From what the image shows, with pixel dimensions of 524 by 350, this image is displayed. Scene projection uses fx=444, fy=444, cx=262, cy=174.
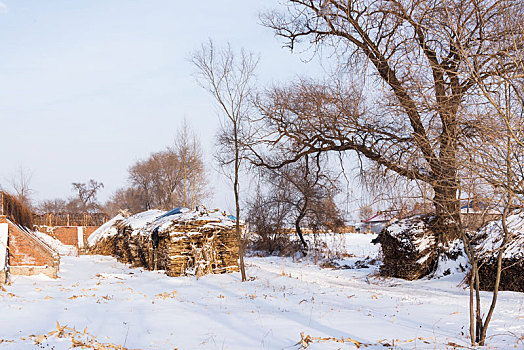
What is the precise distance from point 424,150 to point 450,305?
4.54m

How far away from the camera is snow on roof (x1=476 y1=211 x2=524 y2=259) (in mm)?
8812

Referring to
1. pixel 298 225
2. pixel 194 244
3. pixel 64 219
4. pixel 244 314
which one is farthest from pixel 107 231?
pixel 244 314

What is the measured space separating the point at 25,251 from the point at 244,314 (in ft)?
Answer: 23.7

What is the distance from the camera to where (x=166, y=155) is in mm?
45469

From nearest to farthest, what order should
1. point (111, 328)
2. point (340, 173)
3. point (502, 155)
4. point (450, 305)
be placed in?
point (502, 155), point (111, 328), point (450, 305), point (340, 173)

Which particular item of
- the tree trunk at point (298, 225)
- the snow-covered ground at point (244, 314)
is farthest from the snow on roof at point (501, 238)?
the tree trunk at point (298, 225)

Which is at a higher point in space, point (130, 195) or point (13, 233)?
point (130, 195)

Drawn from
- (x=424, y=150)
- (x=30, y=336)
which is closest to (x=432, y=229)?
(x=424, y=150)

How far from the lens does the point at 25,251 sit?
1154 centimetres

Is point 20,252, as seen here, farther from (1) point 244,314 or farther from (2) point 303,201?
(2) point 303,201

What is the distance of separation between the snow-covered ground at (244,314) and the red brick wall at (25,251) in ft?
1.53

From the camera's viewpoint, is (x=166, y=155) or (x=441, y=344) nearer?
(x=441, y=344)

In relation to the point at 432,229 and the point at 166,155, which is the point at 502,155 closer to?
the point at 432,229

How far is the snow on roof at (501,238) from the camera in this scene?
8812 millimetres
